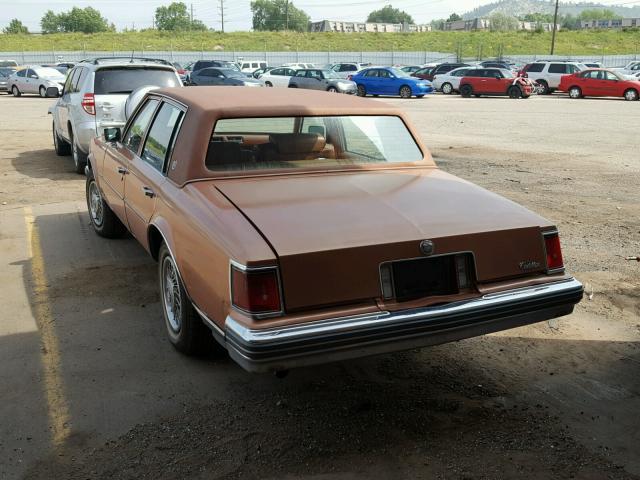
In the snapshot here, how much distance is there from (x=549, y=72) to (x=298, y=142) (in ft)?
110

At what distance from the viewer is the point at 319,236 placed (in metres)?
3.38

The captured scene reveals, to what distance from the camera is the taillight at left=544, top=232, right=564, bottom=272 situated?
12.6 ft

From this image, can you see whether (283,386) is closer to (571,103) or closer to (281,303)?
(281,303)

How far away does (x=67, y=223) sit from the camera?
306 inches

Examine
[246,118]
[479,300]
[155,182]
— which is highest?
[246,118]

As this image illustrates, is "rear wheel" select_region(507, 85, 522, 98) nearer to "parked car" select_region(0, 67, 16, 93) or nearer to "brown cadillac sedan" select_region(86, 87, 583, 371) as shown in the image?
"parked car" select_region(0, 67, 16, 93)

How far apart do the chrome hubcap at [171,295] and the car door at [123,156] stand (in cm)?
125

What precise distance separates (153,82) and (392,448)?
27.8 feet

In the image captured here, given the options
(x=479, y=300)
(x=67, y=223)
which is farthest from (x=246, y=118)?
(x=67, y=223)

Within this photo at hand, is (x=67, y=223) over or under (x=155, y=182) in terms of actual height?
under

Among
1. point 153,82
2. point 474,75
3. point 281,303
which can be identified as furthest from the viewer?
point 474,75

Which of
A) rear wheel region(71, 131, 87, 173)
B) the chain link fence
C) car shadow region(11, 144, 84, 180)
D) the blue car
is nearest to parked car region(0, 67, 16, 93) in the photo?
the blue car

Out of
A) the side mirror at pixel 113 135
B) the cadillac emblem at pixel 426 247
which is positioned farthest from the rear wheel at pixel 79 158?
the cadillac emblem at pixel 426 247

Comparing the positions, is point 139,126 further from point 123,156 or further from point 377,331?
point 377,331
